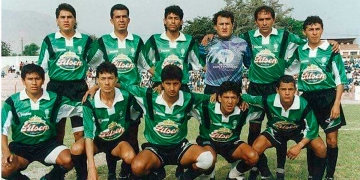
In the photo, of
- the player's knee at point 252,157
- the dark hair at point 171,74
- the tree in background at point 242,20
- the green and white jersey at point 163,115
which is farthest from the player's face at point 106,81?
the tree in background at point 242,20

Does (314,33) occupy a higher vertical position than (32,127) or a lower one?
higher

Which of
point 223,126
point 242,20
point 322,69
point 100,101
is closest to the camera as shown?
point 100,101

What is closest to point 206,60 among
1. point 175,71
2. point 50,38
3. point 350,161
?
point 175,71

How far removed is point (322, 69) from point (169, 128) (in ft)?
5.55

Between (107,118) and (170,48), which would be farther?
(170,48)

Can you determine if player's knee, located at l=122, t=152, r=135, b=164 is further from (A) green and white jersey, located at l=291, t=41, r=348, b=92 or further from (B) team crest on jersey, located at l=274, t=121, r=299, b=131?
(A) green and white jersey, located at l=291, t=41, r=348, b=92

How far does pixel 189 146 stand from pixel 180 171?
1.70 feet

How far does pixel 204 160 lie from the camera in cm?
366

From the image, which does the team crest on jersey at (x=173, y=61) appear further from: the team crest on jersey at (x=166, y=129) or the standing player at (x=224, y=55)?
the team crest on jersey at (x=166, y=129)

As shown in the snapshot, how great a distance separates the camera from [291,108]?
13.0 feet

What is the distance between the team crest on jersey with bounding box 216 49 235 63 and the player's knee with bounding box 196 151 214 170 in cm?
107

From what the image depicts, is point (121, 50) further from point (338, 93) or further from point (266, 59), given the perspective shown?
point (338, 93)

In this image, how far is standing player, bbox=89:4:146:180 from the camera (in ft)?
13.9

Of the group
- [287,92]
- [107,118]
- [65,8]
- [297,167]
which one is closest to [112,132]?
[107,118]
